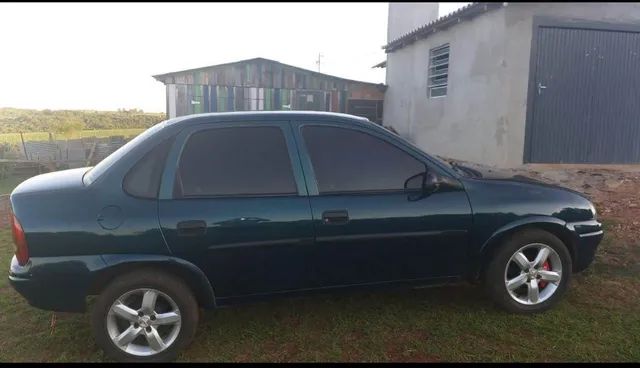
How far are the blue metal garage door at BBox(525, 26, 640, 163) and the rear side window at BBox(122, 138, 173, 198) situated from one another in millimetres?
7905

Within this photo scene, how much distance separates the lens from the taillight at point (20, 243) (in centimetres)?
267

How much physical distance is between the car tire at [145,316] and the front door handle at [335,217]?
1.02 metres

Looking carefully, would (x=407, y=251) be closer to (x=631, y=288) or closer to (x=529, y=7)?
(x=631, y=288)

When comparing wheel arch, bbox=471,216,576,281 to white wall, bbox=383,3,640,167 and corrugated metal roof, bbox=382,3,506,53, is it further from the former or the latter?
corrugated metal roof, bbox=382,3,506,53

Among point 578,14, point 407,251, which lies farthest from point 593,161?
point 407,251

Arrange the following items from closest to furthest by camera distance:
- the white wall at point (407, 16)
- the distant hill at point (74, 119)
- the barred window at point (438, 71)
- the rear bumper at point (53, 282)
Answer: the rear bumper at point (53, 282) → the distant hill at point (74, 119) → the barred window at point (438, 71) → the white wall at point (407, 16)

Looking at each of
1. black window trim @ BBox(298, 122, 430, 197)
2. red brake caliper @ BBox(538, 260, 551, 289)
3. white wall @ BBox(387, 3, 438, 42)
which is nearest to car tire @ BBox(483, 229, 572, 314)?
red brake caliper @ BBox(538, 260, 551, 289)

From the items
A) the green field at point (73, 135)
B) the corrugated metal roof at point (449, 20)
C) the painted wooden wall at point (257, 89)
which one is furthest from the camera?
the painted wooden wall at point (257, 89)

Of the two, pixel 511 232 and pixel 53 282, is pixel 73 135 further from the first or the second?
pixel 511 232

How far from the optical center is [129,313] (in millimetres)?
2785

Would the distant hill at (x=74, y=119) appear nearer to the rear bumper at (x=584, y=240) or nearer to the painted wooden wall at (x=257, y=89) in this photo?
the painted wooden wall at (x=257, y=89)

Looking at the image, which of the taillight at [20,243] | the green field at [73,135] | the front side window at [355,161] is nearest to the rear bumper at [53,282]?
the taillight at [20,243]

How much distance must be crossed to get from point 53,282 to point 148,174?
85cm
